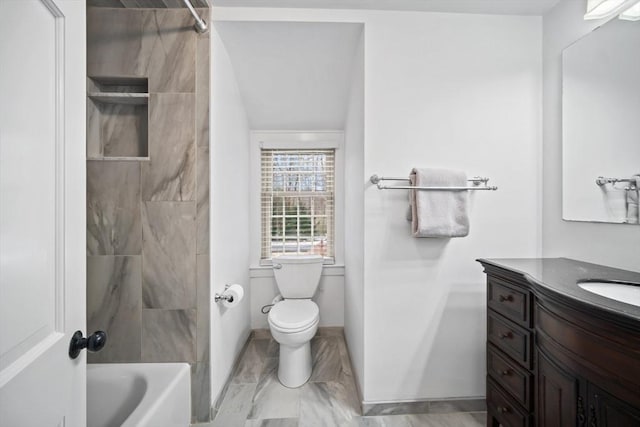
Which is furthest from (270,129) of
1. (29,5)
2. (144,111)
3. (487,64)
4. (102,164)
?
(29,5)

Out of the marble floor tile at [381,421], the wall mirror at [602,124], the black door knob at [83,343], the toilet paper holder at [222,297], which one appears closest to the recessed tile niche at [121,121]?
the toilet paper holder at [222,297]

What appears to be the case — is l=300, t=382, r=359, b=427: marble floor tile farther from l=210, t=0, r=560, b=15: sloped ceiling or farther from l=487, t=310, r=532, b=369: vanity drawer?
l=210, t=0, r=560, b=15: sloped ceiling

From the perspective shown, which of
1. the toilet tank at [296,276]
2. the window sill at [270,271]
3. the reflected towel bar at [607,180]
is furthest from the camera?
the window sill at [270,271]

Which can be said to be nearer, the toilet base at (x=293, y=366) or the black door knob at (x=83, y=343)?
the black door knob at (x=83, y=343)

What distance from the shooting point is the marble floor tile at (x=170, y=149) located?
1.64 meters

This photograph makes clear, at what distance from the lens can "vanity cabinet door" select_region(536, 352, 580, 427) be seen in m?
0.97

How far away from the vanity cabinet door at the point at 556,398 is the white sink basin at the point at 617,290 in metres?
0.35

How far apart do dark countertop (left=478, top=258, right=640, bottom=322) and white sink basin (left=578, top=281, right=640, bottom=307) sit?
0.02m

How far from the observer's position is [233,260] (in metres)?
2.17

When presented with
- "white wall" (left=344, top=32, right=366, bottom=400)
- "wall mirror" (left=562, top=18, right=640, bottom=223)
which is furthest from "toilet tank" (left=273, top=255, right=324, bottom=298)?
"wall mirror" (left=562, top=18, right=640, bottom=223)

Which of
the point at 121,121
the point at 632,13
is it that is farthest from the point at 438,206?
the point at 121,121

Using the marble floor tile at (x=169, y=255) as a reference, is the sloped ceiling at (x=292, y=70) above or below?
above

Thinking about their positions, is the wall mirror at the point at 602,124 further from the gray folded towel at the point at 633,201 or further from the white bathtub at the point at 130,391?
the white bathtub at the point at 130,391

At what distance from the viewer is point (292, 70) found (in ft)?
7.06
